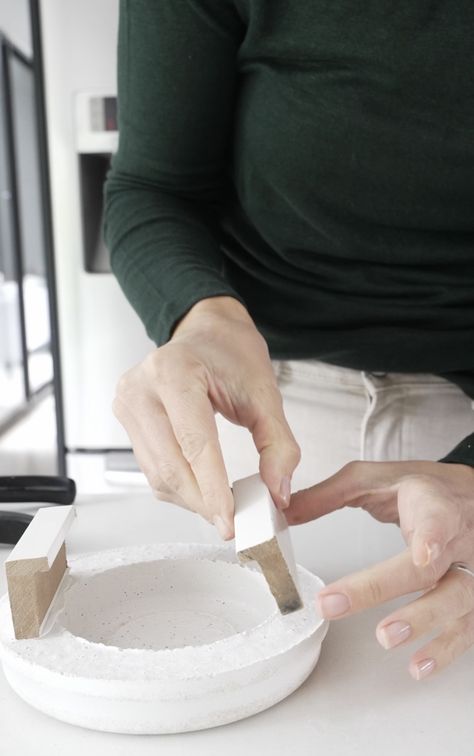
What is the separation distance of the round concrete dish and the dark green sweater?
245mm

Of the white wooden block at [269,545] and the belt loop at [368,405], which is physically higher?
the white wooden block at [269,545]

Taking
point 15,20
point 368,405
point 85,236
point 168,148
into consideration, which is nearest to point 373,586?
point 368,405

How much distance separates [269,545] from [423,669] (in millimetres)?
119

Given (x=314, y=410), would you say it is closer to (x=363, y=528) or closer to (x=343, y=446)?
(x=343, y=446)

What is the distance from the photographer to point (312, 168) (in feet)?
2.54

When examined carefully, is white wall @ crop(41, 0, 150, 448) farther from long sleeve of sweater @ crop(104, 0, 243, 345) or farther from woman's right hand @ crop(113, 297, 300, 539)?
woman's right hand @ crop(113, 297, 300, 539)

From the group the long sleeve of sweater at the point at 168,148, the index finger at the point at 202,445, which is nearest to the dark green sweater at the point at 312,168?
the long sleeve of sweater at the point at 168,148

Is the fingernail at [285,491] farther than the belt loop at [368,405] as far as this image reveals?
No

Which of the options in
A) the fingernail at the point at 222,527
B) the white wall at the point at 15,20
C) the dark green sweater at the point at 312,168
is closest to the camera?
the fingernail at the point at 222,527

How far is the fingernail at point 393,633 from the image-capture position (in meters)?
0.47

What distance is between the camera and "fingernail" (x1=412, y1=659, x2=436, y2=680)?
475 millimetres

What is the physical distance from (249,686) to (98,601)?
0.17 meters

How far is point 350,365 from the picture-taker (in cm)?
85

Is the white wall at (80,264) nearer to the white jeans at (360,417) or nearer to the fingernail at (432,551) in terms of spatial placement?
the white jeans at (360,417)
